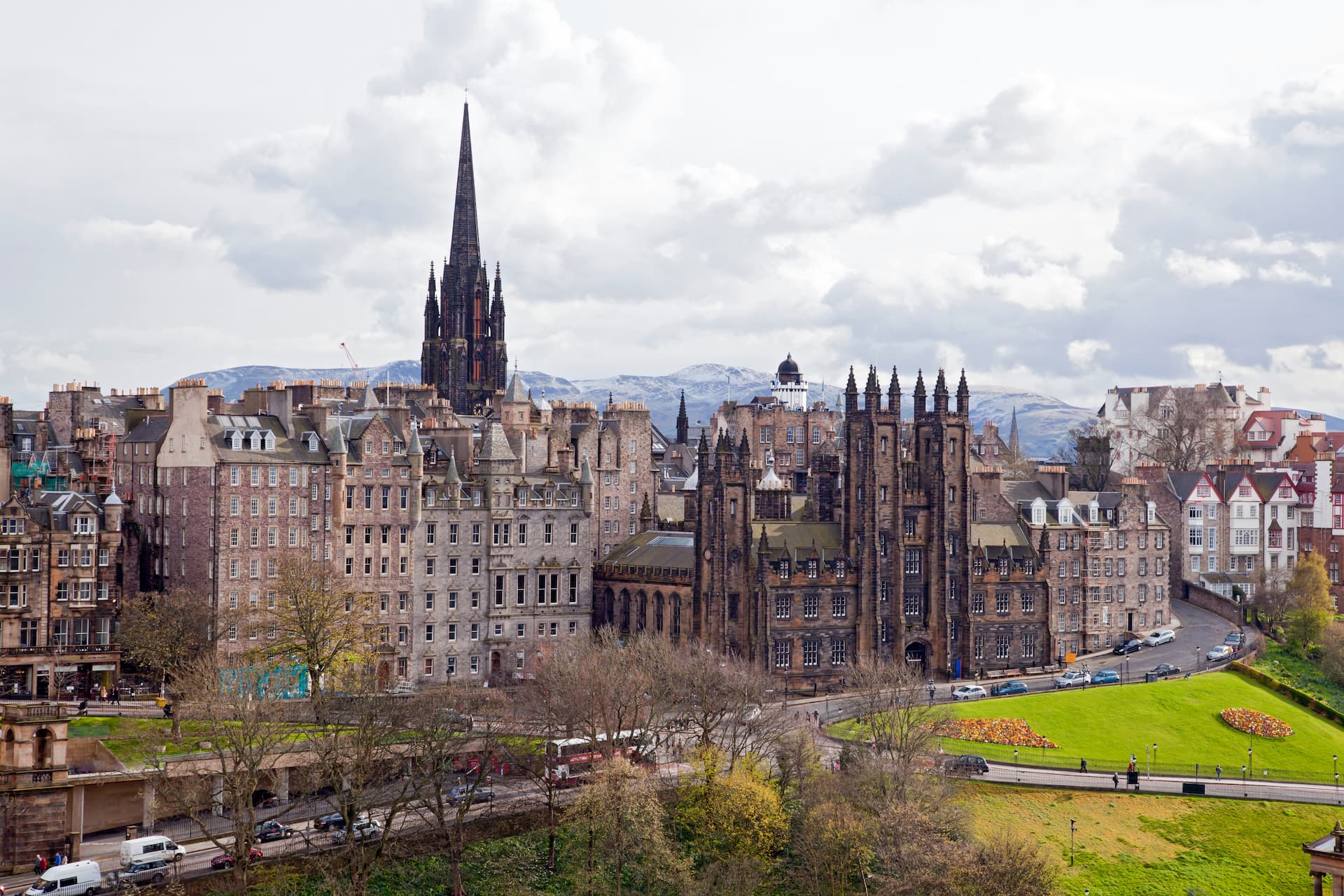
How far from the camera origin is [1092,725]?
10206cm

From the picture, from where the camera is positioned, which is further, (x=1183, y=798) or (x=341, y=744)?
(x=1183, y=798)

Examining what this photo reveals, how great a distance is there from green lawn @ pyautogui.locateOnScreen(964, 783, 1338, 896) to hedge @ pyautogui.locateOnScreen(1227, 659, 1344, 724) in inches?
748

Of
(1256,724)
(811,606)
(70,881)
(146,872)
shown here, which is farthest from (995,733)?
(70,881)

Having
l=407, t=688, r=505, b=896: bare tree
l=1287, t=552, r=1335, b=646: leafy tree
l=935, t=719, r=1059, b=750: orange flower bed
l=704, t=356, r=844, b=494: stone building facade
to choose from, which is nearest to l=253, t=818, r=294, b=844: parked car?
l=407, t=688, r=505, b=896: bare tree

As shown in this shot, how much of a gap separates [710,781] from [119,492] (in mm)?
48943

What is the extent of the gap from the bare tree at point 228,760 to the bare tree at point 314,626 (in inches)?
159

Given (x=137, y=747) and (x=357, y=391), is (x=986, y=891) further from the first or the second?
(x=357, y=391)

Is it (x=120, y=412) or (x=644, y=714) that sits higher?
(x=120, y=412)

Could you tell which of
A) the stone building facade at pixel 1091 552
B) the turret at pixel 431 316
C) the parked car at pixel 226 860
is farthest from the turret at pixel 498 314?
the parked car at pixel 226 860

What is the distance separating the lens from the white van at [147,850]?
233 ft

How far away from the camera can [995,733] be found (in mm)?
98625

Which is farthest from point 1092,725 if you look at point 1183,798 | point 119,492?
point 119,492

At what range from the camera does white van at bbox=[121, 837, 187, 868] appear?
71062 millimetres

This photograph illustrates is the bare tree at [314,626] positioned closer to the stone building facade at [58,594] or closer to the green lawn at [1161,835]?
the stone building facade at [58,594]
